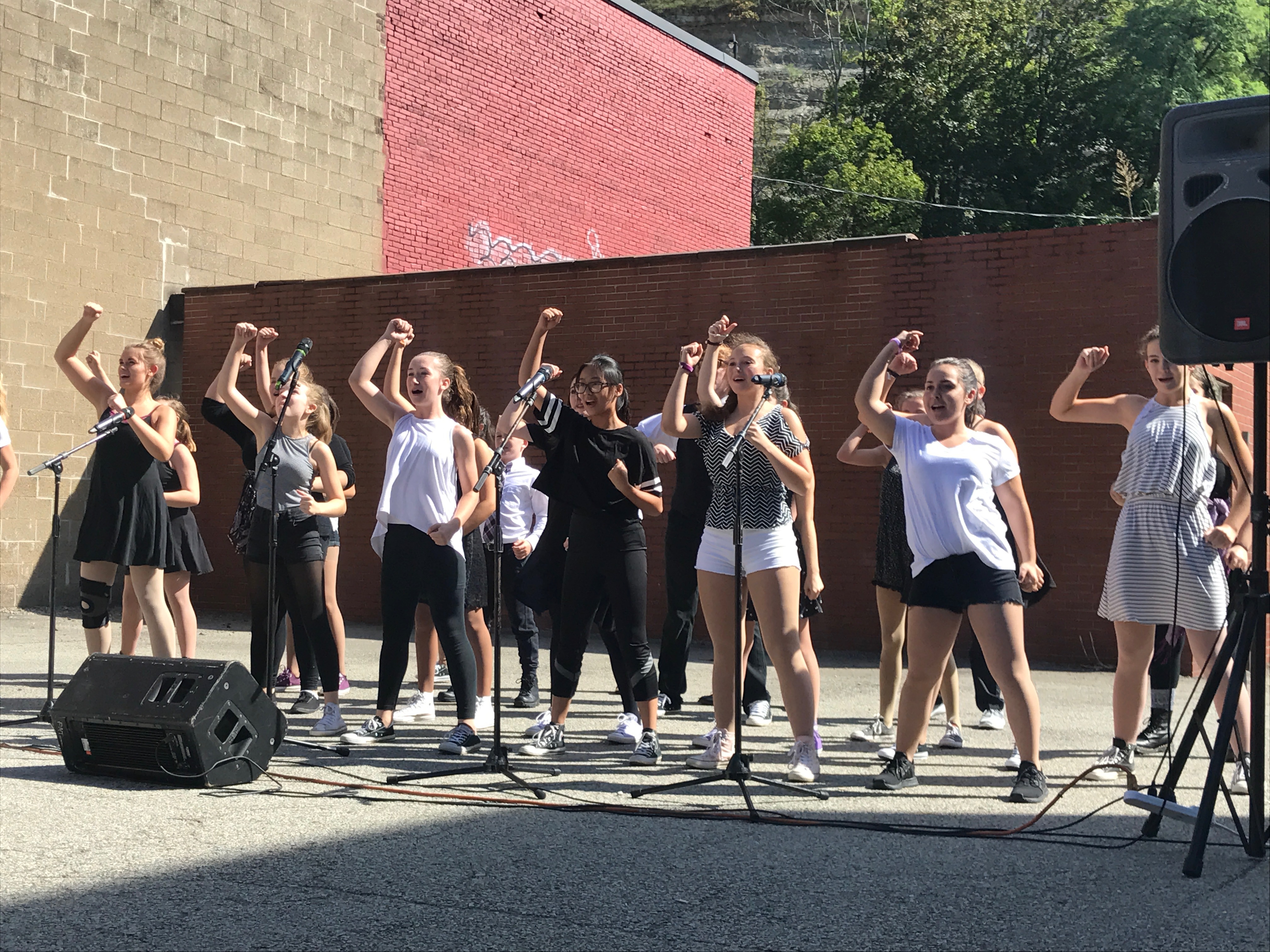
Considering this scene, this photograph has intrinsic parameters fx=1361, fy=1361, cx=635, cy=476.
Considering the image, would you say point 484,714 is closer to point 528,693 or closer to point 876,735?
point 528,693

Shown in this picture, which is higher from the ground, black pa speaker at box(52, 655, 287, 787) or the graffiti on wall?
the graffiti on wall

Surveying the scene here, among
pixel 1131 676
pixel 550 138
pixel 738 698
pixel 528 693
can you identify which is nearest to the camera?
pixel 738 698

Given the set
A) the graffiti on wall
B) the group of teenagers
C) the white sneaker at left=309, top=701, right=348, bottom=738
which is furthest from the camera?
the graffiti on wall

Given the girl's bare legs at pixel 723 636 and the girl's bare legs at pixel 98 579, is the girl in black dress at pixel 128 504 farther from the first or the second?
the girl's bare legs at pixel 723 636

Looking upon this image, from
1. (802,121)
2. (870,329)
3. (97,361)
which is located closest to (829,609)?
(870,329)

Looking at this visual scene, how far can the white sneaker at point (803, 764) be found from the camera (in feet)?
19.8

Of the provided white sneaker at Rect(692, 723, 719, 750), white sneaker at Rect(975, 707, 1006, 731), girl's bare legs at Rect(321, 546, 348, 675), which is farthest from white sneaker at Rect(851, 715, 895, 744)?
girl's bare legs at Rect(321, 546, 348, 675)

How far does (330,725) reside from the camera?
6996mm

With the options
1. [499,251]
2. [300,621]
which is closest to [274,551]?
[300,621]

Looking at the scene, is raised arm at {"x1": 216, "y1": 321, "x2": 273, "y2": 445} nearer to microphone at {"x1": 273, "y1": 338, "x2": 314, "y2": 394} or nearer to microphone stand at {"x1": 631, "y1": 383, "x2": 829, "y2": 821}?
microphone at {"x1": 273, "y1": 338, "x2": 314, "y2": 394}

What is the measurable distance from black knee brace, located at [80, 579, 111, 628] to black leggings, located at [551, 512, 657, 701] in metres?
2.60

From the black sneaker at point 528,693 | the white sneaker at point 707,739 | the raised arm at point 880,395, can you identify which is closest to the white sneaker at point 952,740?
the white sneaker at point 707,739

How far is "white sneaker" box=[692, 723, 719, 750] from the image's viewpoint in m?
6.48

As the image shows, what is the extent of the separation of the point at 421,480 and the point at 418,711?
1709mm
